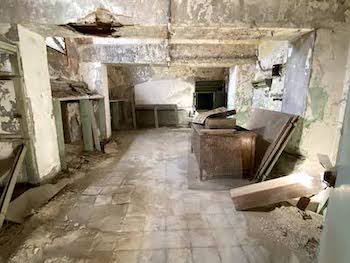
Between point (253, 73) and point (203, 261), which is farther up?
point (253, 73)

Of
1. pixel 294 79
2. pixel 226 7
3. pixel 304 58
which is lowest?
pixel 294 79

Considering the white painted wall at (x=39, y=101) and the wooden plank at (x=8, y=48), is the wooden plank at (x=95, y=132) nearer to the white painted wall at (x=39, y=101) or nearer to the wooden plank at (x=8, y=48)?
the white painted wall at (x=39, y=101)

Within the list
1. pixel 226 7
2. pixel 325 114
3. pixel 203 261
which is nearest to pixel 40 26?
pixel 226 7

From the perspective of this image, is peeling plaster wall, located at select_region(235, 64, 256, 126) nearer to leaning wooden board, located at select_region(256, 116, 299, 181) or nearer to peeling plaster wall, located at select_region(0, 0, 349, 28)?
leaning wooden board, located at select_region(256, 116, 299, 181)

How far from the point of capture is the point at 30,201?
2377mm

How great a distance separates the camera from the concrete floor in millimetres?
1710

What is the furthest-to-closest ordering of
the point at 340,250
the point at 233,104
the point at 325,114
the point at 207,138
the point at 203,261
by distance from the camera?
the point at 233,104 < the point at 207,138 < the point at 325,114 < the point at 203,261 < the point at 340,250

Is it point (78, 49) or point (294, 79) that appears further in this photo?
point (78, 49)

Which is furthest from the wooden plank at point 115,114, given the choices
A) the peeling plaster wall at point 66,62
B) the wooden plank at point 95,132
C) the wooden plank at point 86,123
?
the wooden plank at point 86,123

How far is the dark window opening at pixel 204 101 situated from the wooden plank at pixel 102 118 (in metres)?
4.20

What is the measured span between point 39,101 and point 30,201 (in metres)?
1.23

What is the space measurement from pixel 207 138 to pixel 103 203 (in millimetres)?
1561

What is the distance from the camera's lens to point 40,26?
240cm

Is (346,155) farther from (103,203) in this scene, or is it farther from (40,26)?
(40,26)
